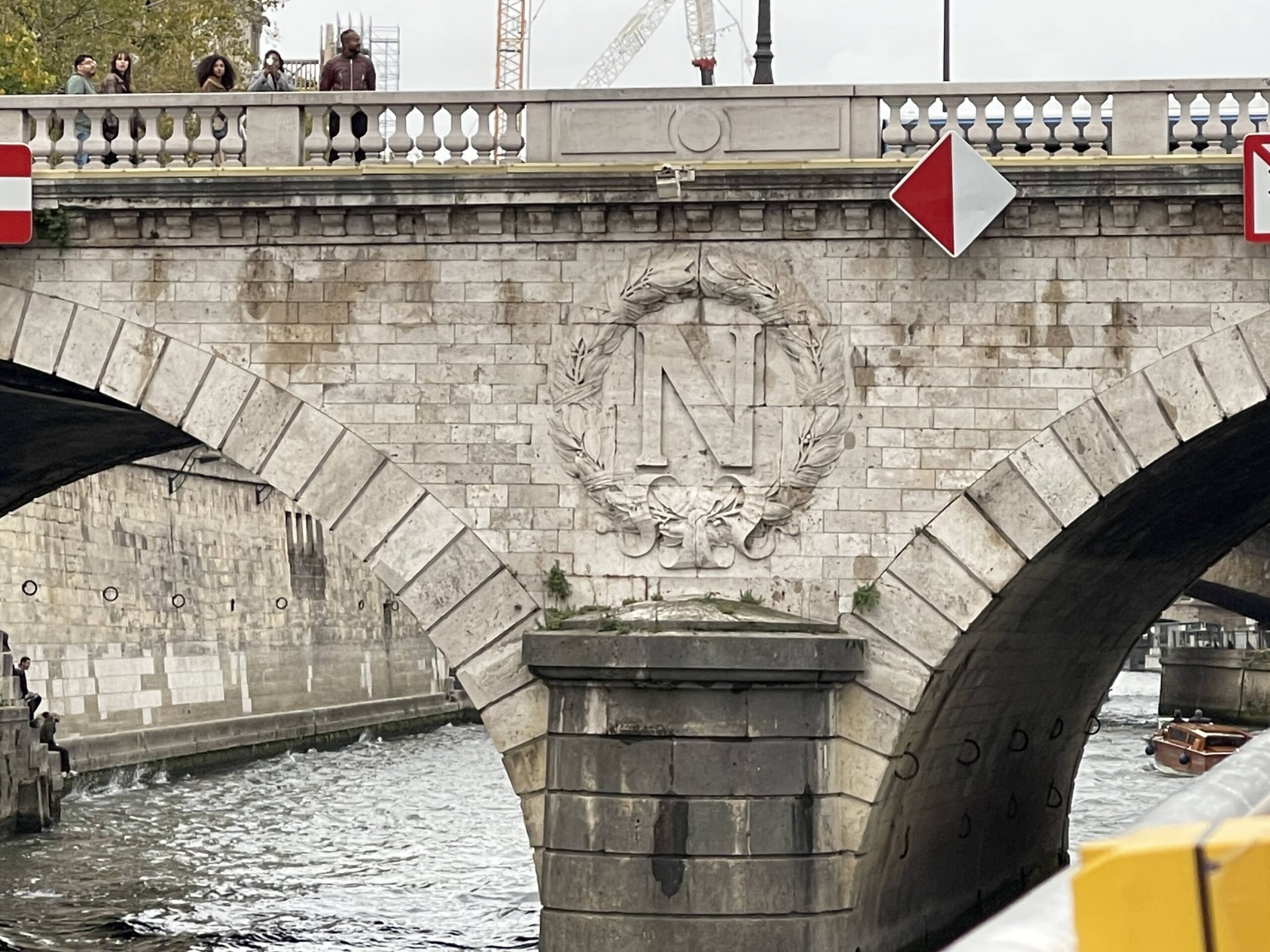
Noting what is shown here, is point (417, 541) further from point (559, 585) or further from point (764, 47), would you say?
point (764, 47)

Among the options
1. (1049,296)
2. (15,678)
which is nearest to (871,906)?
(1049,296)

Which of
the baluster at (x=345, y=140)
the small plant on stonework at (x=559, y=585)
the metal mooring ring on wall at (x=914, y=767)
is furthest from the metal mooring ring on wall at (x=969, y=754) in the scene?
the baluster at (x=345, y=140)

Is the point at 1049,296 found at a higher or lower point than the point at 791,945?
higher

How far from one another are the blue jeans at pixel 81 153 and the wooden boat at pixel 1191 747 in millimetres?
22616

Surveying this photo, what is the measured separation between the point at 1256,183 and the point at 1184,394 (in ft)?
4.49

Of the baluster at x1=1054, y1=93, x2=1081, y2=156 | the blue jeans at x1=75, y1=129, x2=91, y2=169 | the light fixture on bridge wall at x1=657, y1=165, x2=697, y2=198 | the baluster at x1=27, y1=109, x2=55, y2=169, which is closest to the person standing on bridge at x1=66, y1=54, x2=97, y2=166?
the blue jeans at x1=75, y1=129, x2=91, y2=169

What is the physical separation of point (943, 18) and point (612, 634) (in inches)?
397

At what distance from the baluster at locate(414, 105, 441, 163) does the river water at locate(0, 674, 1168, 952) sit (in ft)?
22.0

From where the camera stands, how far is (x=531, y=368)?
1321cm

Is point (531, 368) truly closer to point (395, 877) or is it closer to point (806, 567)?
point (806, 567)

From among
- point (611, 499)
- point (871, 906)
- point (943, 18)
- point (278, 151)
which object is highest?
point (943, 18)

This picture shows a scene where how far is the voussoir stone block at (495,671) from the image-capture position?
12867 millimetres

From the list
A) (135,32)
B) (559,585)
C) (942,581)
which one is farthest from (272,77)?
(135,32)

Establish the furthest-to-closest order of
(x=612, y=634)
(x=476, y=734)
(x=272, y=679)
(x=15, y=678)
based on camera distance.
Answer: (x=476, y=734)
(x=272, y=679)
(x=15, y=678)
(x=612, y=634)
